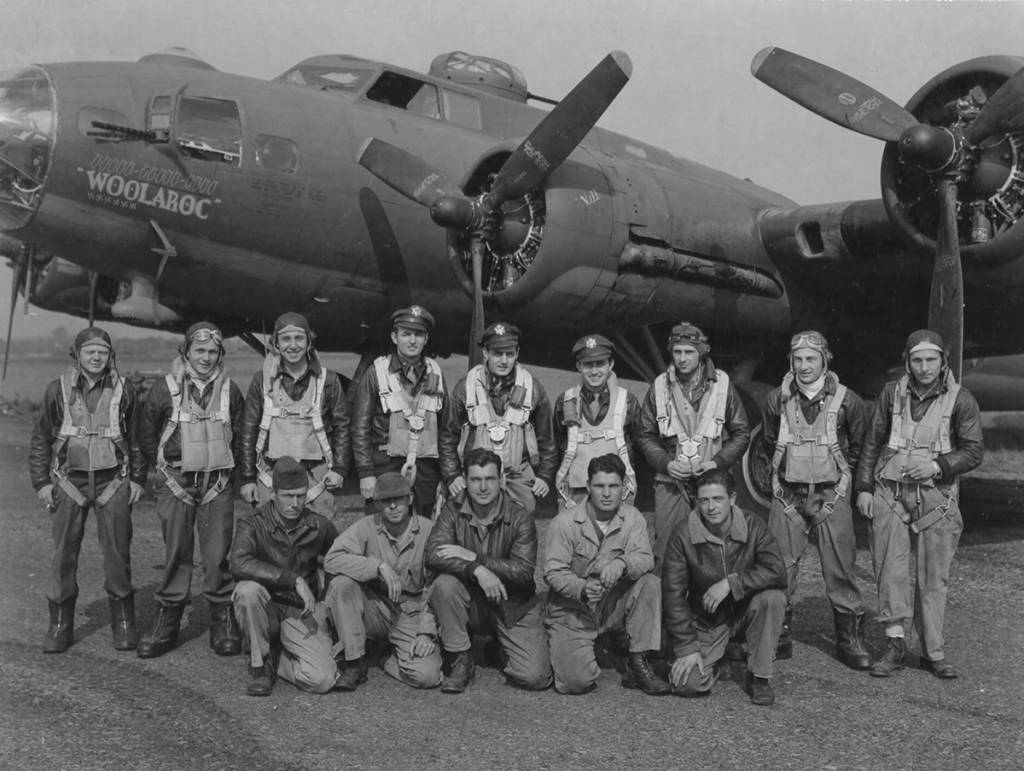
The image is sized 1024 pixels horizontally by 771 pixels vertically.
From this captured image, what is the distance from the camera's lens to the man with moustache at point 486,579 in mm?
5414

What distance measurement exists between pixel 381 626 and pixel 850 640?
2.62 metres

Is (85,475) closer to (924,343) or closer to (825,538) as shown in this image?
(825,538)

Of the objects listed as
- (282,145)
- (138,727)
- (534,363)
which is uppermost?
(282,145)

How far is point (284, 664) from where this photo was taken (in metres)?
5.44

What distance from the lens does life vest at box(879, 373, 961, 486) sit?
5.82m

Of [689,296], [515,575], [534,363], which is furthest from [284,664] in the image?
[534,363]

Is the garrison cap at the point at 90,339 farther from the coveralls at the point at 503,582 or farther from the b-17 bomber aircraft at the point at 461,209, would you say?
the b-17 bomber aircraft at the point at 461,209

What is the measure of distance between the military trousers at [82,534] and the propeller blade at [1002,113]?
7147 mm

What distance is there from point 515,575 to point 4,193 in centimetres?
607

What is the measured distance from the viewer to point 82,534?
237 inches

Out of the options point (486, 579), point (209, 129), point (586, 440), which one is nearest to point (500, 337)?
point (586, 440)

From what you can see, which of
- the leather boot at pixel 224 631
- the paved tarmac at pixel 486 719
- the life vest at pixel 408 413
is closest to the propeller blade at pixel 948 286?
the paved tarmac at pixel 486 719

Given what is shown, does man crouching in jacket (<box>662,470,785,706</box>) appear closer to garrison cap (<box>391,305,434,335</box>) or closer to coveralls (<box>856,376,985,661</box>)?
coveralls (<box>856,376,985,661</box>)

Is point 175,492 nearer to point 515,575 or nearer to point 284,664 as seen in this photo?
point 284,664
